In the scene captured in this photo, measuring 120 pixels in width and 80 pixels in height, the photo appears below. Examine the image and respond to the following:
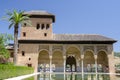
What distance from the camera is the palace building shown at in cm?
3909

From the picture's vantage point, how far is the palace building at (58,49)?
39094mm

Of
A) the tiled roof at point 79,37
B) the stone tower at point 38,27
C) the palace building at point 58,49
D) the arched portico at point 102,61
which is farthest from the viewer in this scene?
the arched portico at point 102,61

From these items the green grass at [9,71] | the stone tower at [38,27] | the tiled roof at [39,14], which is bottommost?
the green grass at [9,71]

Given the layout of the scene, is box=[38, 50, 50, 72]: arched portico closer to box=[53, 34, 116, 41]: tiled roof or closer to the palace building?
the palace building

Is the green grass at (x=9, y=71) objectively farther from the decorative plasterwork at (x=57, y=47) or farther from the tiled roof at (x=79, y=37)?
the tiled roof at (x=79, y=37)

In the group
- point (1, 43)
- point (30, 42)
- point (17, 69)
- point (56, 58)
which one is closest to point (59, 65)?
point (56, 58)

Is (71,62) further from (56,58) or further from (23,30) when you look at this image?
(23,30)

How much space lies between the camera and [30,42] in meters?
39.3

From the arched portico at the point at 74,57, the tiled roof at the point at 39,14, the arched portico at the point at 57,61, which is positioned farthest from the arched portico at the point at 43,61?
the tiled roof at the point at 39,14

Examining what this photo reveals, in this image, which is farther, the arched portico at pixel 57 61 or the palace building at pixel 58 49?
the arched portico at pixel 57 61

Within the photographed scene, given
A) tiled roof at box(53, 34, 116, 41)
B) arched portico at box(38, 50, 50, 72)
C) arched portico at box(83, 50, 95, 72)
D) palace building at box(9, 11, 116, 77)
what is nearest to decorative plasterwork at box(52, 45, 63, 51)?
palace building at box(9, 11, 116, 77)

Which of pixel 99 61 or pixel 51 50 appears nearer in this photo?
pixel 51 50

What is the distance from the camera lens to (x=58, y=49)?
130 ft

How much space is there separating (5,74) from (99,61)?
85.8 ft
